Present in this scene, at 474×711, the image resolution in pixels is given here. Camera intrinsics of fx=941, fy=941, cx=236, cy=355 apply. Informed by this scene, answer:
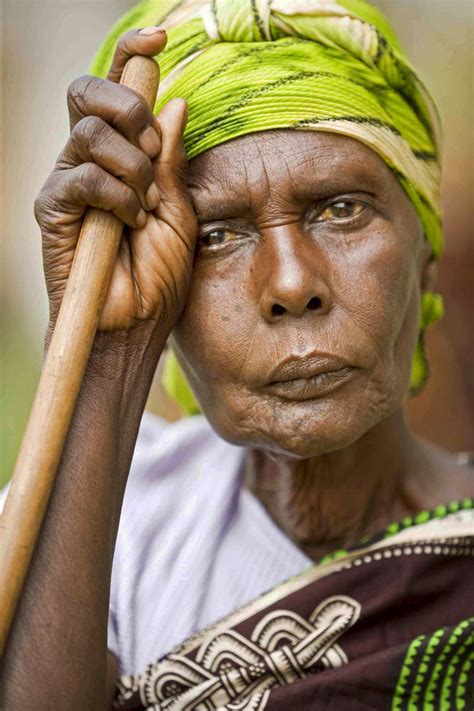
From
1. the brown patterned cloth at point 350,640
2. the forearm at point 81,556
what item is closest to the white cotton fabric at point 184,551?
the brown patterned cloth at point 350,640

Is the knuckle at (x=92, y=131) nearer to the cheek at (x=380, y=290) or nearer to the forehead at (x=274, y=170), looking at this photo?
the forehead at (x=274, y=170)

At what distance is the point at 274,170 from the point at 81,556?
3.05 feet

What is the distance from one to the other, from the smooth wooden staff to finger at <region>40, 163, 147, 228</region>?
3 cm

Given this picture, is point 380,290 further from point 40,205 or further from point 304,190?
point 40,205

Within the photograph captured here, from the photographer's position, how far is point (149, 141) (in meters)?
1.94

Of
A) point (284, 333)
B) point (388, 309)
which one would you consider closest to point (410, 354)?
point (388, 309)

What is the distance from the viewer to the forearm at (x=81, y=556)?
1.83 metres

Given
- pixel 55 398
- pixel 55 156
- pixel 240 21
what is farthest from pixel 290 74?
pixel 55 156

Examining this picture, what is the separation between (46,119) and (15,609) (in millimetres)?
4916

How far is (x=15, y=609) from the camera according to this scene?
5.82 feet

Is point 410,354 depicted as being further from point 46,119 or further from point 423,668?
point 46,119

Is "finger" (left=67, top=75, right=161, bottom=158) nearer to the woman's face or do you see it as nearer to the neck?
the woman's face

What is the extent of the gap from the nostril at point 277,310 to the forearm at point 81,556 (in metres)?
0.28

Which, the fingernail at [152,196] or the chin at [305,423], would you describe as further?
the chin at [305,423]
